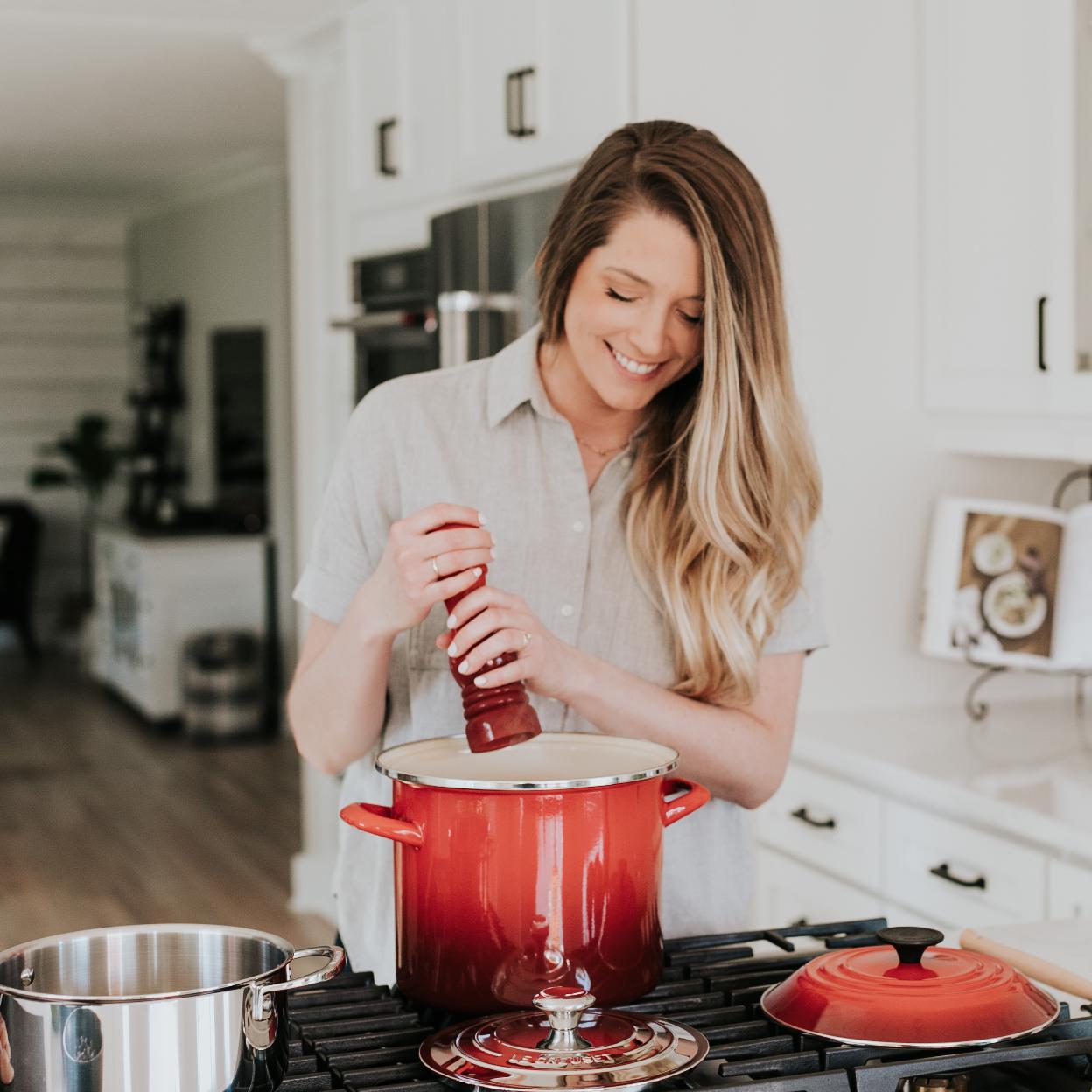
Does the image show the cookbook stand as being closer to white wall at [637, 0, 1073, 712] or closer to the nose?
white wall at [637, 0, 1073, 712]

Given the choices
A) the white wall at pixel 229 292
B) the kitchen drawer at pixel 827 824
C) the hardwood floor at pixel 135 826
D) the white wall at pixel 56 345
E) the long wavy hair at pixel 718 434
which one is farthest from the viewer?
the white wall at pixel 56 345

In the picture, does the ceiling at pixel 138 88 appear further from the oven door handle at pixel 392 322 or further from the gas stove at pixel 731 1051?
the gas stove at pixel 731 1051

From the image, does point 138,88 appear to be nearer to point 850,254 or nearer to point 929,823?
point 850,254

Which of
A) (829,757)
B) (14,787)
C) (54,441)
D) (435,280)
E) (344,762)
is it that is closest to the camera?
(344,762)

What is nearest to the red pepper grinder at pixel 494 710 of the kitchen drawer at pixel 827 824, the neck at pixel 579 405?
the neck at pixel 579 405

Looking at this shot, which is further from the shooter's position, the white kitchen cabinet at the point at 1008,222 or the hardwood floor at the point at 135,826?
the hardwood floor at the point at 135,826

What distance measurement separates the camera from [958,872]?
2180mm

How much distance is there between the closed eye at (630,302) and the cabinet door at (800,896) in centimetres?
127

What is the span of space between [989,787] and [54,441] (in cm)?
840

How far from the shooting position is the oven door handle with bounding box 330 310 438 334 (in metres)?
3.06

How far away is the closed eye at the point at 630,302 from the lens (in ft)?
4.40

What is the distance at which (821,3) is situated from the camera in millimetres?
2631

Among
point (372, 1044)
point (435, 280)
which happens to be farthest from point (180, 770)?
point (372, 1044)

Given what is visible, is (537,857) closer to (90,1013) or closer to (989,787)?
(90,1013)
